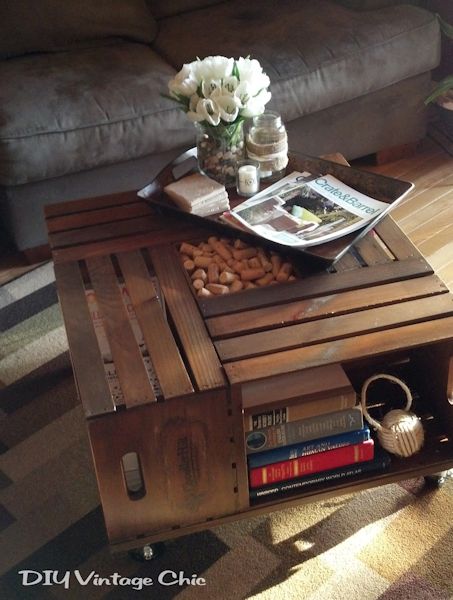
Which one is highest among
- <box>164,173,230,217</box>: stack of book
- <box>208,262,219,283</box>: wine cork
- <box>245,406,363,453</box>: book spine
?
<box>164,173,230,217</box>: stack of book

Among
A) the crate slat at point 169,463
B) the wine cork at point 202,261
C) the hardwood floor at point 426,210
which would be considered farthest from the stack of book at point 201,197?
the hardwood floor at point 426,210

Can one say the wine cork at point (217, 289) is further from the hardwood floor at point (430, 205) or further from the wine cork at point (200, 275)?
the hardwood floor at point (430, 205)

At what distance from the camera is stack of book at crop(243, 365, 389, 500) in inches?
51.3

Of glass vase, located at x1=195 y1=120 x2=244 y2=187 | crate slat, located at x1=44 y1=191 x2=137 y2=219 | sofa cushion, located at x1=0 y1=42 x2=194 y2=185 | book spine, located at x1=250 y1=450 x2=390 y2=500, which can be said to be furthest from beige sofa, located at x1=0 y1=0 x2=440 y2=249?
book spine, located at x1=250 y1=450 x2=390 y2=500

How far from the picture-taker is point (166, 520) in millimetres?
1298

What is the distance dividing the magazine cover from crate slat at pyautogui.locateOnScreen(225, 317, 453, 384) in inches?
10.7

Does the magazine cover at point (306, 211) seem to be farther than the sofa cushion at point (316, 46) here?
No

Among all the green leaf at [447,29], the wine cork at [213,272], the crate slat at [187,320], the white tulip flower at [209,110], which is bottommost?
the green leaf at [447,29]

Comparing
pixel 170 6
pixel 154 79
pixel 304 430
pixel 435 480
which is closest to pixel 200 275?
pixel 304 430

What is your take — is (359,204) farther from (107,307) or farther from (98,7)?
(98,7)

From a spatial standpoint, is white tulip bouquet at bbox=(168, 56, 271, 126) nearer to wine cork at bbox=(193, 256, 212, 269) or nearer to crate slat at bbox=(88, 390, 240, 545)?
wine cork at bbox=(193, 256, 212, 269)

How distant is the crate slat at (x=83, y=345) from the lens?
1.17 m

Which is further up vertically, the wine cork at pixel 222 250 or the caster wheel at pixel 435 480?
the wine cork at pixel 222 250

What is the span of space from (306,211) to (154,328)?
1.44 feet
